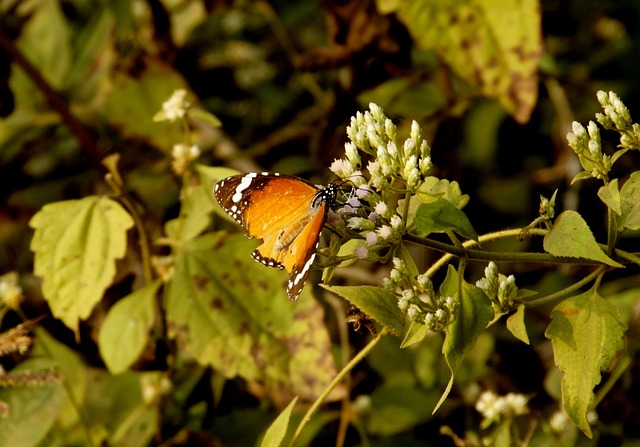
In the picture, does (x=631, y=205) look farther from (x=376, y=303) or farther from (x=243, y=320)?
(x=243, y=320)

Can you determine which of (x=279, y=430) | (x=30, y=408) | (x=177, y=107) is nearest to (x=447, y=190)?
(x=279, y=430)

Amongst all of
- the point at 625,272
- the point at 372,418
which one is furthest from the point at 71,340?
the point at 625,272

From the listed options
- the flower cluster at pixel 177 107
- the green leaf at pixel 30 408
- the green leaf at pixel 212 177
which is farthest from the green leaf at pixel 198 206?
the green leaf at pixel 30 408

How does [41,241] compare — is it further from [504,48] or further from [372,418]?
[504,48]

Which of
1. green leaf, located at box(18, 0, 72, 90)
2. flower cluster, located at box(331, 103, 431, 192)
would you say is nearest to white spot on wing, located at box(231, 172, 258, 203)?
flower cluster, located at box(331, 103, 431, 192)

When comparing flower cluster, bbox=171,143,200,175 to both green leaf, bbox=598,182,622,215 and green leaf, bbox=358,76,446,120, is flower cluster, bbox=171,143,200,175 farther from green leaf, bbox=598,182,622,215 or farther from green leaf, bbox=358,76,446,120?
green leaf, bbox=598,182,622,215

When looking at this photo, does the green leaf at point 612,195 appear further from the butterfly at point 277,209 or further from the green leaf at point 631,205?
the butterfly at point 277,209
